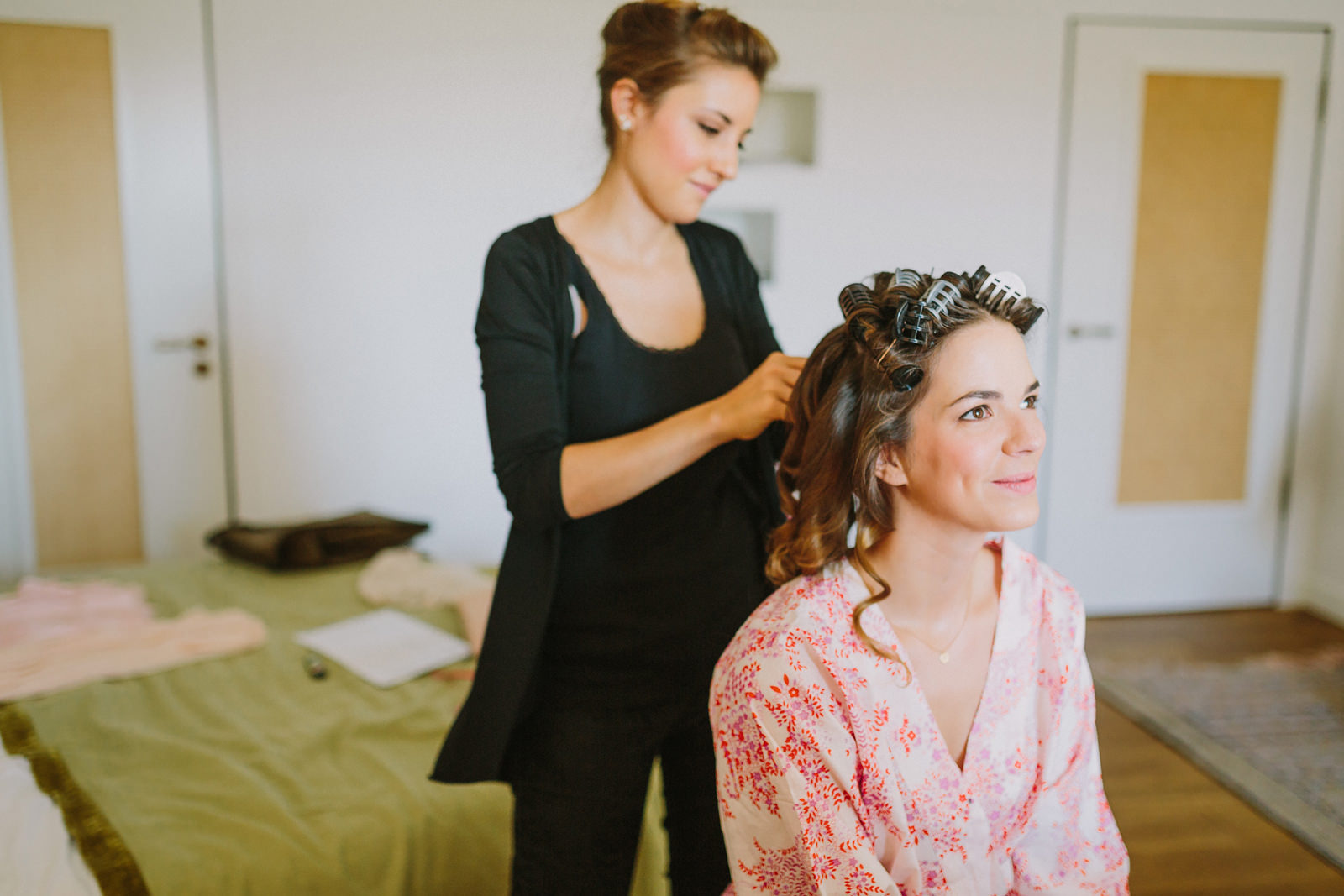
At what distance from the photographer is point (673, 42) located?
104cm

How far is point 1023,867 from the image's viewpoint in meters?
1.02

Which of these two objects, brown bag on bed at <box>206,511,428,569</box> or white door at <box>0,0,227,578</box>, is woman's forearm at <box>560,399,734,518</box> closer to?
brown bag on bed at <box>206,511,428,569</box>

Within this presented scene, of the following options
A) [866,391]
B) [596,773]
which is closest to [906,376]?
[866,391]

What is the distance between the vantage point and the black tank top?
1.09 meters

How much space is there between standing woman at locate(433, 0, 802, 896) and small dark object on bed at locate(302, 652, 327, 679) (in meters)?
0.92

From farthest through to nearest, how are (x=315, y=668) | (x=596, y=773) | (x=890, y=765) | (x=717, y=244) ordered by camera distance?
(x=315, y=668) < (x=717, y=244) < (x=596, y=773) < (x=890, y=765)

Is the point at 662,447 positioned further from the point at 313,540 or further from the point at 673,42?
the point at 313,540

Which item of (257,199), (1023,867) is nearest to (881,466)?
(1023,867)

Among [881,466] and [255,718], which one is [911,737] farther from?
[255,718]

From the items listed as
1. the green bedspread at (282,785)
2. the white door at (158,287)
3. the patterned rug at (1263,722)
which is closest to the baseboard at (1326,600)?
the patterned rug at (1263,722)

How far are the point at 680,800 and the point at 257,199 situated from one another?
260 cm

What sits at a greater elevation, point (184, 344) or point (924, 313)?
point (924, 313)

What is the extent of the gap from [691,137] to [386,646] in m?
1.40

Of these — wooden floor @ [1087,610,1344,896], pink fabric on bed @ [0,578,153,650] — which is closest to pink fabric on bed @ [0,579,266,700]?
pink fabric on bed @ [0,578,153,650]
